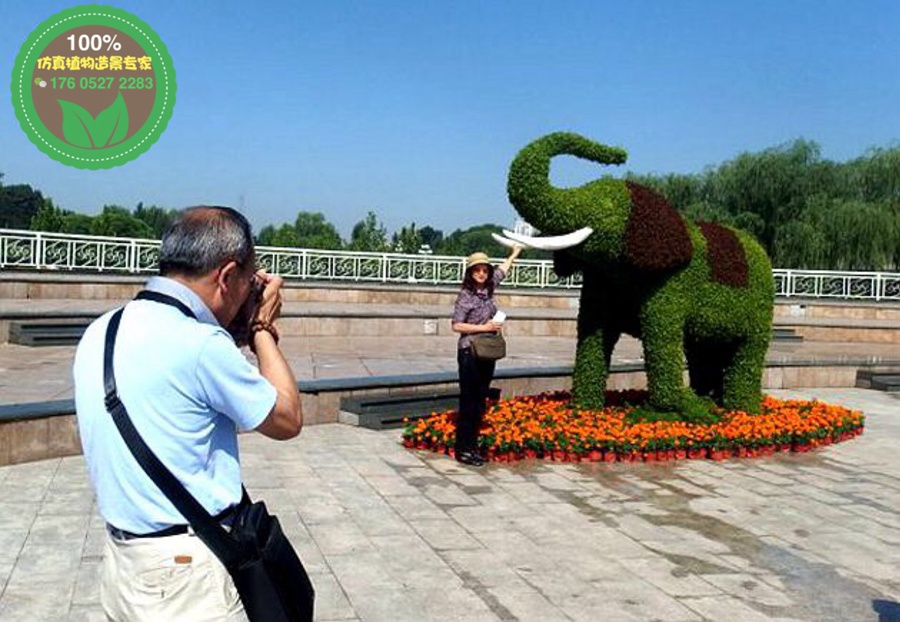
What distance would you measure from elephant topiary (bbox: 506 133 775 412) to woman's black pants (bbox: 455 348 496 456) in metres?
1.15

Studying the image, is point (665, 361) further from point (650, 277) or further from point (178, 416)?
point (178, 416)

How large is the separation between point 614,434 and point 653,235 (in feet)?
6.08

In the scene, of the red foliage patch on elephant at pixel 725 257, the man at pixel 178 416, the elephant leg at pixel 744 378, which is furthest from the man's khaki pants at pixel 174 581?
the elephant leg at pixel 744 378

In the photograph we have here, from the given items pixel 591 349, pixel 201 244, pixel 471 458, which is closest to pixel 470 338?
pixel 471 458

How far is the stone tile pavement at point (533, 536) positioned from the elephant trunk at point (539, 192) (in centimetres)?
212

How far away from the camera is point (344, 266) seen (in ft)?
75.3

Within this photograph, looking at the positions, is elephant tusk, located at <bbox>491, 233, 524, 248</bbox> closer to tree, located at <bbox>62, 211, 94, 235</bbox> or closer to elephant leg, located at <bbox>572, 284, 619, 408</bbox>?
elephant leg, located at <bbox>572, 284, 619, 408</bbox>

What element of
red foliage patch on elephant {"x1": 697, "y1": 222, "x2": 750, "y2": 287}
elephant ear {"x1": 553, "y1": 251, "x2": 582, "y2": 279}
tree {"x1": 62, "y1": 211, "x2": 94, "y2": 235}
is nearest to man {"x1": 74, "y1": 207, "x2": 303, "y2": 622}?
elephant ear {"x1": 553, "y1": 251, "x2": 582, "y2": 279}

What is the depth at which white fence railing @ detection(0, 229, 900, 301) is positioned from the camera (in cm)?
1896

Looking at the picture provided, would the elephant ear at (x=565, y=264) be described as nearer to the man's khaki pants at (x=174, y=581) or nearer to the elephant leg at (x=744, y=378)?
the elephant leg at (x=744, y=378)

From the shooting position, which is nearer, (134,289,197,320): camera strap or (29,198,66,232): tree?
(134,289,197,320): camera strap

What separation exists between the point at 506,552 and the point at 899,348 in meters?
16.6

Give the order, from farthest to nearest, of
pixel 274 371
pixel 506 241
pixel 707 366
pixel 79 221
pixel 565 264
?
1. pixel 79 221
2. pixel 707 366
3. pixel 565 264
4. pixel 506 241
5. pixel 274 371

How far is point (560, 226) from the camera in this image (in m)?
7.67
